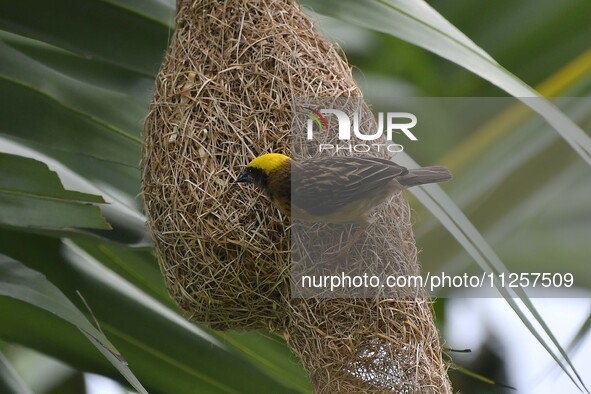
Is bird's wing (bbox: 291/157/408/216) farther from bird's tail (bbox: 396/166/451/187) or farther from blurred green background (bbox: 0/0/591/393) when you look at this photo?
blurred green background (bbox: 0/0/591/393)

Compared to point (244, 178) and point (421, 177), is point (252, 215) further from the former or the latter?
point (421, 177)

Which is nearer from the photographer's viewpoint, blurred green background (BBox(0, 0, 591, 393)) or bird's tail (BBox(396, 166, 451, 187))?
bird's tail (BBox(396, 166, 451, 187))

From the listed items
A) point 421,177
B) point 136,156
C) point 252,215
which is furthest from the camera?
point 136,156

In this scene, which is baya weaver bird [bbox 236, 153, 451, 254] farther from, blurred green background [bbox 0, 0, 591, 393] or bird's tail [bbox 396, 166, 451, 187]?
blurred green background [bbox 0, 0, 591, 393]

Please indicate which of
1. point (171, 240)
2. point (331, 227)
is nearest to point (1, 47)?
point (171, 240)

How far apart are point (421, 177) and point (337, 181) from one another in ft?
0.41

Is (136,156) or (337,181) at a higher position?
(136,156)

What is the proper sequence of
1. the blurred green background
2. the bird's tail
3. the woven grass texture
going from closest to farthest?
1. the bird's tail
2. the woven grass texture
3. the blurred green background

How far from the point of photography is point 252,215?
1775mm

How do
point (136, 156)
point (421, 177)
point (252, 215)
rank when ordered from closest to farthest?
point (421, 177) → point (252, 215) → point (136, 156)

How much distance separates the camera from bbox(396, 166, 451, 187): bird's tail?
163 centimetres

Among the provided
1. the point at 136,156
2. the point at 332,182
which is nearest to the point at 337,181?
the point at 332,182

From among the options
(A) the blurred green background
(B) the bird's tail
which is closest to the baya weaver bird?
(B) the bird's tail

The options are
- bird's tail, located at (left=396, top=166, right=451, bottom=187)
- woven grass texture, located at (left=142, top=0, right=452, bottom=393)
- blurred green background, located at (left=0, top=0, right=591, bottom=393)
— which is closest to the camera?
bird's tail, located at (left=396, top=166, right=451, bottom=187)
